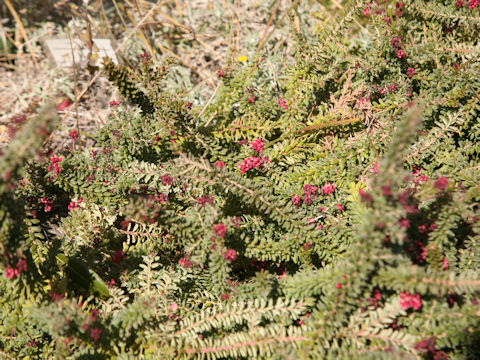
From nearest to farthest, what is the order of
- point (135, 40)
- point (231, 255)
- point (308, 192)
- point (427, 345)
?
point (427, 345)
point (231, 255)
point (308, 192)
point (135, 40)

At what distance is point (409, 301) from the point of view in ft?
5.93

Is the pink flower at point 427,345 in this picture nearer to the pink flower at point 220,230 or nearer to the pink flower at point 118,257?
the pink flower at point 220,230

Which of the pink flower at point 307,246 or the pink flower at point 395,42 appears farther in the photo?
the pink flower at point 395,42

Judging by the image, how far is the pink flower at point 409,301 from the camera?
1.79 metres

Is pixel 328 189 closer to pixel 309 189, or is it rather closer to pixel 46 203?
pixel 309 189

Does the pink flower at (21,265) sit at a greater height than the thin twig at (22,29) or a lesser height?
greater

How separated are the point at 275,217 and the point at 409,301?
808 mm

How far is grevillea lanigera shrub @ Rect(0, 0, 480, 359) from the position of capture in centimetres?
182

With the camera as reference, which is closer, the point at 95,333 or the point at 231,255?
the point at 95,333

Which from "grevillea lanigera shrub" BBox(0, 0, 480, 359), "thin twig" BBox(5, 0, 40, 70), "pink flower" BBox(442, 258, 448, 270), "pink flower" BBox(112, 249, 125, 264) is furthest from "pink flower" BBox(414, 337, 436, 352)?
"thin twig" BBox(5, 0, 40, 70)

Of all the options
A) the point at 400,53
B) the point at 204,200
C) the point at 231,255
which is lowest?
the point at 204,200

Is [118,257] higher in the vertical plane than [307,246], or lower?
lower

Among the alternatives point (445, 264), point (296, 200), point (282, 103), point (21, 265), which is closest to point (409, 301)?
point (445, 264)

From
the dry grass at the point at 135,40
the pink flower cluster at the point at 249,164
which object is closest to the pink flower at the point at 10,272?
the pink flower cluster at the point at 249,164
